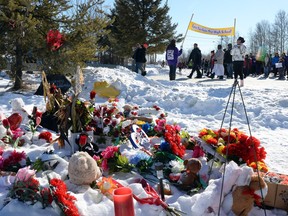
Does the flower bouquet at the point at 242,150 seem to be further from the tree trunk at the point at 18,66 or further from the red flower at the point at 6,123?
the tree trunk at the point at 18,66

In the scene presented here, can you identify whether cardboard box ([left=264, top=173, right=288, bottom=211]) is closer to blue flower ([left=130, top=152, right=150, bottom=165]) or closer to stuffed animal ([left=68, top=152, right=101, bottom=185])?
blue flower ([left=130, top=152, right=150, bottom=165])

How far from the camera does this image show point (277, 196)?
9.36ft

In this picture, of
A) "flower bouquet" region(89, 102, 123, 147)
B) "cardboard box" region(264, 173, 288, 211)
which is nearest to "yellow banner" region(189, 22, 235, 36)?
"flower bouquet" region(89, 102, 123, 147)

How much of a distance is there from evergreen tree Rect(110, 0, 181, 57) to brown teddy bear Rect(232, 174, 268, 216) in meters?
20.7

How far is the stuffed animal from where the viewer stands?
112 inches

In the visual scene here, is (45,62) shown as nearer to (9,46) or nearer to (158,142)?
(9,46)

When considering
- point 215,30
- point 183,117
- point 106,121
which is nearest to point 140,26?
point 215,30

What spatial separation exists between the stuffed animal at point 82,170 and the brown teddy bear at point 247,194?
123 centimetres

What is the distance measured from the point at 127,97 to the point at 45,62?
245 centimetres

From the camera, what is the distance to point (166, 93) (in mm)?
9000

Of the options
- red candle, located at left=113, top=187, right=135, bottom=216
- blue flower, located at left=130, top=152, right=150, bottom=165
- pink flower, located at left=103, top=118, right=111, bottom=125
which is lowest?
blue flower, located at left=130, top=152, right=150, bottom=165

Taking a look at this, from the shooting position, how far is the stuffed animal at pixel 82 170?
2844 millimetres

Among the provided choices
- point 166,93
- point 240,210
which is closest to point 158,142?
point 240,210

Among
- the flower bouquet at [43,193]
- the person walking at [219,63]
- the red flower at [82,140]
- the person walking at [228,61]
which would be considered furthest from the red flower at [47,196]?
the person walking at [228,61]
